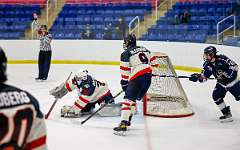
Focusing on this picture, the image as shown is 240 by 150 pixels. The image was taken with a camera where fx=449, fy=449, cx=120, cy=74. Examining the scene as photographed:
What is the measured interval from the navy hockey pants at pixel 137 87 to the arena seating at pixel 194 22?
5605mm

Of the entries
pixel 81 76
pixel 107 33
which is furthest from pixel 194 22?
pixel 81 76

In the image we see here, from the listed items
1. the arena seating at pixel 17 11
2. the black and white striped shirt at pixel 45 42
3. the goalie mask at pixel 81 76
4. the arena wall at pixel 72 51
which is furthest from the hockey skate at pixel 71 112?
the arena seating at pixel 17 11

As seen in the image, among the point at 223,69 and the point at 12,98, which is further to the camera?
the point at 223,69

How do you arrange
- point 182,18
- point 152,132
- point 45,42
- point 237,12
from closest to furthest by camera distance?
point 152,132
point 45,42
point 237,12
point 182,18

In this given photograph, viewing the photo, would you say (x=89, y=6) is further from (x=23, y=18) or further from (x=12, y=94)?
(x=12, y=94)

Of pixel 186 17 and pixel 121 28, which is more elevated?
pixel 186 17

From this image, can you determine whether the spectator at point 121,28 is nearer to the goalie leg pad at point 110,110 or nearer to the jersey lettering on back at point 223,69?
the goalie leg pad at point 110,110

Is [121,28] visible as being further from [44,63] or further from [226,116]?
[226,116]

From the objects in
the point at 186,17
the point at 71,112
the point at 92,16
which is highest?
the point at 92,16

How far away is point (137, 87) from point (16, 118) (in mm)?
3092

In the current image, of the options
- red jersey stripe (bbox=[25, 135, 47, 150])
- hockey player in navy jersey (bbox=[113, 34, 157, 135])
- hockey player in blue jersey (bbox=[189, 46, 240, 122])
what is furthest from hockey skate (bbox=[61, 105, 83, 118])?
red jersey stripe (bbox=[25, 135, 47, 150])

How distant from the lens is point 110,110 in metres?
5.10

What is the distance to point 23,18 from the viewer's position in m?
13.0

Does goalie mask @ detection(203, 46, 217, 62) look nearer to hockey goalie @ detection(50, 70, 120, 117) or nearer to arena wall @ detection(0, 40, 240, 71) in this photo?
hockey goalie @ detection(50, 70, 120, 117)
